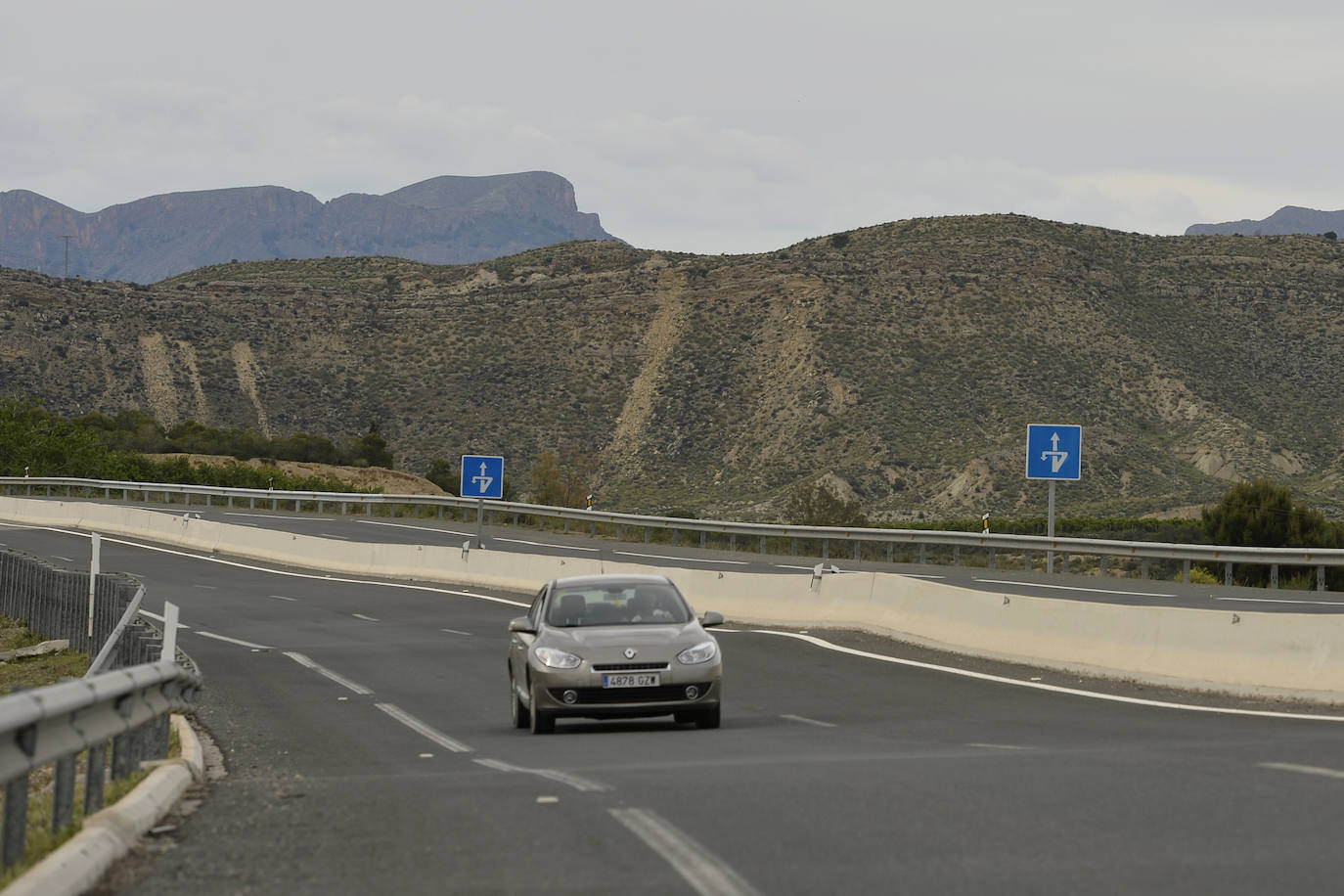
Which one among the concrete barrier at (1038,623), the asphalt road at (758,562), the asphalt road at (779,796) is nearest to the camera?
the asphalt road at (779,796)

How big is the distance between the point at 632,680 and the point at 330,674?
7.61 metres

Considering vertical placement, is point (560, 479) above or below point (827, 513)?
above

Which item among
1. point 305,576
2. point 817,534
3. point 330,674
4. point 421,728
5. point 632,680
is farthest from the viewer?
point 817,534

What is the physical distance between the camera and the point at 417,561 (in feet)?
122

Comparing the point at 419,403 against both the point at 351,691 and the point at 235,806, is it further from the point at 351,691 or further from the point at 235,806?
the point at 235,806

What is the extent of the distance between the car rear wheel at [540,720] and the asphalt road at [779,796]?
19cm

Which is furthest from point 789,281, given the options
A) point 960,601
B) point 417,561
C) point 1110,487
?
point 960,601

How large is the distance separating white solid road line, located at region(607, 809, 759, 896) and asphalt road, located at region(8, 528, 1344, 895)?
20mm

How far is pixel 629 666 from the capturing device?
45.2 feet

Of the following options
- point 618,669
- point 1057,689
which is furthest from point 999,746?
point 1057,689

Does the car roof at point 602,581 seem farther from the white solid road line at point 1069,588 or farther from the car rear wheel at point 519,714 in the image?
the white solid road line at point 1069,588

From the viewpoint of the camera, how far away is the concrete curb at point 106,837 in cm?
633

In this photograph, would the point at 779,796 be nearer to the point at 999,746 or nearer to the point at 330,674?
the point at 999,746

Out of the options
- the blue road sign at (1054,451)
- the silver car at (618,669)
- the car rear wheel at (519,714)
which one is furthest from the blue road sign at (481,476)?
the silver car at (618,669)
